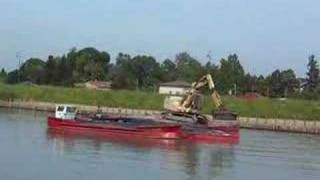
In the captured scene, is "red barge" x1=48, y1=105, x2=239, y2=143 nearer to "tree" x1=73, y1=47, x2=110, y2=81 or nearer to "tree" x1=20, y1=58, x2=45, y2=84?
A: "tree" x1=20, y1=58, x2=45, y2=84

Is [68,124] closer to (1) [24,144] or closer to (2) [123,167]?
(1) [24,144]

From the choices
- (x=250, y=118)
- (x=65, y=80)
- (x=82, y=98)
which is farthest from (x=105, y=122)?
(x=65, y=80)

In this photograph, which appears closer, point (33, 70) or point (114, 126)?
point (114, 126)

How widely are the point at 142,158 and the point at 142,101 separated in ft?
236

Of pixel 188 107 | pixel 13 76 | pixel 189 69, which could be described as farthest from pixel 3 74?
pixel 188 107

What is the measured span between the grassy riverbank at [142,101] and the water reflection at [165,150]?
4330cm

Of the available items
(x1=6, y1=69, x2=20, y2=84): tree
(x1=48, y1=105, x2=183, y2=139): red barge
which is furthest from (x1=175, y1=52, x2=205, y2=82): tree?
(x1=48, y1=105, x2=183, y2=139): red barge

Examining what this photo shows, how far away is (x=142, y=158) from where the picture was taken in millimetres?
46031

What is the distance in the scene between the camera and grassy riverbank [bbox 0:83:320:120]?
104688mm

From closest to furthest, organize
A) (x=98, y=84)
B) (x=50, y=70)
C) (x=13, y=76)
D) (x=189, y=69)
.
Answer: (x=50, y=70) → (x=98, y=84) → (x=189, y=69) → (x=13, y=76)

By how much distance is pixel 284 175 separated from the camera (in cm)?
4094

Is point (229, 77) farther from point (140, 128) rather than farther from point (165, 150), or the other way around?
point (165, 150)

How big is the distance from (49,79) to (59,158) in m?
126

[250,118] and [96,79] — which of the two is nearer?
[250,118]
